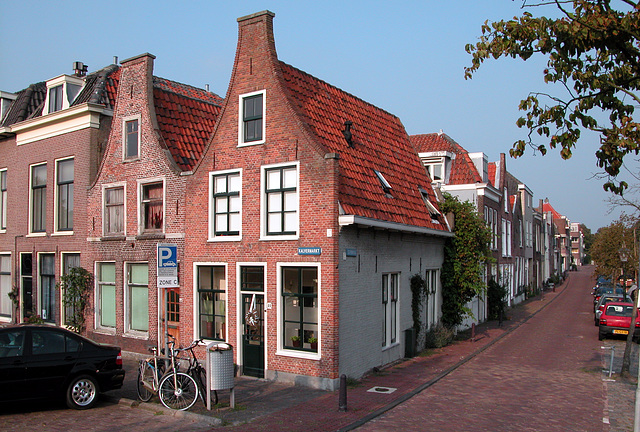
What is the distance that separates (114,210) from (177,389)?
971 centimetres

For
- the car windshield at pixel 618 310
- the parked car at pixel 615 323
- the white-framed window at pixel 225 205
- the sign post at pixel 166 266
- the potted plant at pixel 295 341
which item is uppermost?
the white-framed window at pixel 225 205

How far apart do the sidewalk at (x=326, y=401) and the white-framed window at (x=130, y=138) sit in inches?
269

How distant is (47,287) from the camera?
862 inches

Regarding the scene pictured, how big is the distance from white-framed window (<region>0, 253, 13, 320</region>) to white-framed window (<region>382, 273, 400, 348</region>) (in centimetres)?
1719

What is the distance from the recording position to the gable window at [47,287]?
21594 mm

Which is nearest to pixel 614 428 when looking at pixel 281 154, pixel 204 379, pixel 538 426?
pixel 538 426

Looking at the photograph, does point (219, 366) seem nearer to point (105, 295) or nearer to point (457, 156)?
point (105, 295)

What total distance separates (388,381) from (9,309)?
1805 centimetres

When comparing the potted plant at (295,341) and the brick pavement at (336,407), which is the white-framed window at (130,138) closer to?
the brick pavement at (336,407)

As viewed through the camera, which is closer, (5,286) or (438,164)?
(5,286)

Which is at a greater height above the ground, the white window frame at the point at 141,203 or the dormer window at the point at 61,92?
the dormer window at the point at 61,92

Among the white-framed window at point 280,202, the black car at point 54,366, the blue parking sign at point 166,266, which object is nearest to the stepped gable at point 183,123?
the white-framed window at point 280,202

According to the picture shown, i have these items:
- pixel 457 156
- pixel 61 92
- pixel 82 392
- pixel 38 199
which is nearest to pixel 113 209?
pixel 38 199

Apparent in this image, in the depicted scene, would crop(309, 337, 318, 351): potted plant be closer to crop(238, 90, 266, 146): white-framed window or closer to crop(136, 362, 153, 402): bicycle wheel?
crop(136, 362, 153, 402): bicycle wheel
